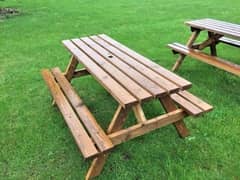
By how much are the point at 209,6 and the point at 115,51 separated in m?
6.47

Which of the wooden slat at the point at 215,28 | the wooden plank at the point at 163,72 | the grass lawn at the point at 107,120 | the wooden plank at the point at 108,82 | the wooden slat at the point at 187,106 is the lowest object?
the grass lawn at the point at 107,120

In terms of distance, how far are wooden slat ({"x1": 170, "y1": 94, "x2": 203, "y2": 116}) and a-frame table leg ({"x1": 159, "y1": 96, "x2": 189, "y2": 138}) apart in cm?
7

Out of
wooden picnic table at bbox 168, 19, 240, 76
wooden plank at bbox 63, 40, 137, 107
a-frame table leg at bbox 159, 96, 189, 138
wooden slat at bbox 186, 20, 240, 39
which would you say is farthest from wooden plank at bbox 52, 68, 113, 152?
wooden slat at bbox 186, 20, 240, 39

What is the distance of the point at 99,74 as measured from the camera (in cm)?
232

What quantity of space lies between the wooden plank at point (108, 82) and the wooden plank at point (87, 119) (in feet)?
1.05

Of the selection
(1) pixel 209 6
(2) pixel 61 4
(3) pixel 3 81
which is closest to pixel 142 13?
(1) pixel 209 6

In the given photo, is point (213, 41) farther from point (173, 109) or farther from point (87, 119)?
point (87, 119)

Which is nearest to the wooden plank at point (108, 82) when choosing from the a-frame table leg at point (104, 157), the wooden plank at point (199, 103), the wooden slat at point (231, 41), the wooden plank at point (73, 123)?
the a-frame table leg at point (104, 157)

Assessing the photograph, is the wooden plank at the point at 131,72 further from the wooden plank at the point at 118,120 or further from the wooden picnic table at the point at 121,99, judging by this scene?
the wooden plank at the point at 118,120

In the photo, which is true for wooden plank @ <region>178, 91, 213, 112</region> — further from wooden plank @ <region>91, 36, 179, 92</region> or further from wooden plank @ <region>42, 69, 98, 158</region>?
wooden plank @ <region>42, 69, 98, 158</region>

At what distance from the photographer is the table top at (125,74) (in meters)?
2.00

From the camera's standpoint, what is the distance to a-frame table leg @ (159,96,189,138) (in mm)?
2354

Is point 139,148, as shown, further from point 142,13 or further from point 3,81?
point 142,13

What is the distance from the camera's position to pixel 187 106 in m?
2.34
